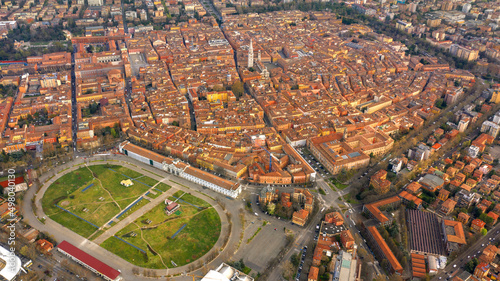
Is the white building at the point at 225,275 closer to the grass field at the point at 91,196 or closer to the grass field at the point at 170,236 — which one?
the grass field at the point at 170,236

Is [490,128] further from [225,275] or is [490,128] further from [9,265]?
[9,265]

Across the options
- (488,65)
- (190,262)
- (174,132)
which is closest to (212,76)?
(174,132)

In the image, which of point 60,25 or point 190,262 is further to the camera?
point 60,25

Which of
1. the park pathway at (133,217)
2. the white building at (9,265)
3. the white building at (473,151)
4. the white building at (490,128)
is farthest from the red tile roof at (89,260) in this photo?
the white building at (490,128)

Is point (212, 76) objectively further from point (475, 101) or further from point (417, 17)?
point (417, 17)

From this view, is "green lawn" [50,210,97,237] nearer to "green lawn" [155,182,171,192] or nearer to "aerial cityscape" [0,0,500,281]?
"aerial cityscape" [0,0,500,281]

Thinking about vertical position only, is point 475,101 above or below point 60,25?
below

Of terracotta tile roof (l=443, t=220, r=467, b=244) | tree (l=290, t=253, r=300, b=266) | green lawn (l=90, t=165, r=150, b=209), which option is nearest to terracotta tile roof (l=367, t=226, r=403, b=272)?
terracotta tile roof (l=443, t=220, r=467, b=244)

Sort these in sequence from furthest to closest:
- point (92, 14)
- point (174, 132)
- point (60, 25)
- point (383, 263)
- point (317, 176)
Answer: point (92, 14)
point (60, 25)
point (174, 132)
point (317, 176)
point (383, 263)
